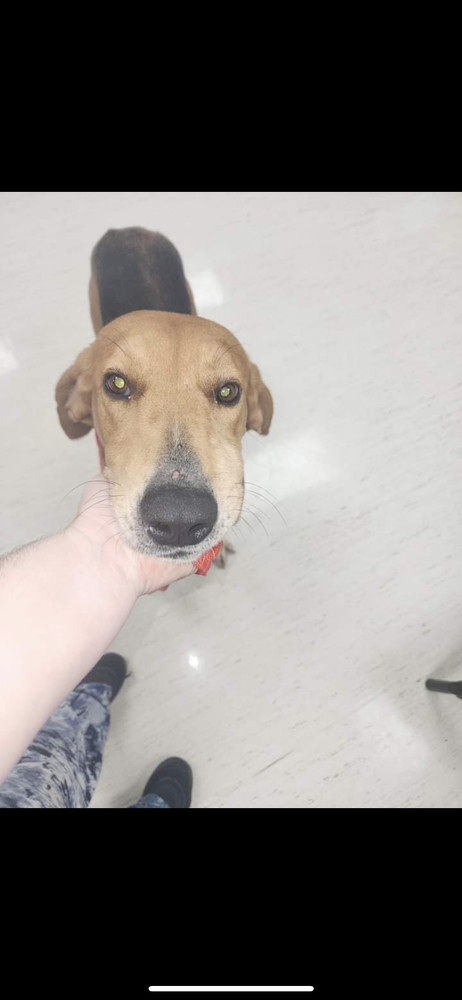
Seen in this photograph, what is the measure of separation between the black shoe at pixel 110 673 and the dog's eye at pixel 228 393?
1606 mm

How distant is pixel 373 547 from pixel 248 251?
223 cm

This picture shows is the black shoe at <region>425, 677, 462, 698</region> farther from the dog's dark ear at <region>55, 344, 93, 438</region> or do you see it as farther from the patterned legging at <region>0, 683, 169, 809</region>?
the dog's dark ear at <region>55, 344, 93, 438</region>

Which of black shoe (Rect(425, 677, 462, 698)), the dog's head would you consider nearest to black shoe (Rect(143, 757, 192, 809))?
black shoe (Rect(425, 677, 462, 698))

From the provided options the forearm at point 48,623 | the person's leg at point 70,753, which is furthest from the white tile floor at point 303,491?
the forearm at point 48,623

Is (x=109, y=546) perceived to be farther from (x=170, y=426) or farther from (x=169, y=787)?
(x=169, y=787)

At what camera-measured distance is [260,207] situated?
3.92 meters

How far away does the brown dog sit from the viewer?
1.60 meters

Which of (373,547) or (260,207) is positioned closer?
(373,547)

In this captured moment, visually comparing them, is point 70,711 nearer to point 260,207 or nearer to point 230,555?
point 230,555

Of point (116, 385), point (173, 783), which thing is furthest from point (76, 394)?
point (173, 783)

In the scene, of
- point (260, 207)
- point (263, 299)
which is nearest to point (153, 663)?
point (263, 299)

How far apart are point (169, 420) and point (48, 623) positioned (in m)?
0.72

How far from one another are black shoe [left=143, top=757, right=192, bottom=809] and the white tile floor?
0.09 m

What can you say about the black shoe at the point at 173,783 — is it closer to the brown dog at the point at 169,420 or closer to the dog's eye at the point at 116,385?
the brown dog at the point at 169,420
